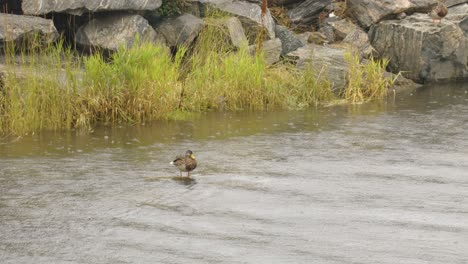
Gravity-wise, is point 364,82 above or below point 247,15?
below

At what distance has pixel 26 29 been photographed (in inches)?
563

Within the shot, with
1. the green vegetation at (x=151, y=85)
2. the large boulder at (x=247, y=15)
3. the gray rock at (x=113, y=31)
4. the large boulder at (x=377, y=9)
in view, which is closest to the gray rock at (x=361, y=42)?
the large boulder at (x=377, y=9)

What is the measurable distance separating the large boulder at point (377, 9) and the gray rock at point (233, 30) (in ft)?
12.9

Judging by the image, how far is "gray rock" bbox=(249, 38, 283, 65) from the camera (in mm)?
16875

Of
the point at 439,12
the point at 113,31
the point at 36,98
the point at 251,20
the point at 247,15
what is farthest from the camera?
the point at 439,12

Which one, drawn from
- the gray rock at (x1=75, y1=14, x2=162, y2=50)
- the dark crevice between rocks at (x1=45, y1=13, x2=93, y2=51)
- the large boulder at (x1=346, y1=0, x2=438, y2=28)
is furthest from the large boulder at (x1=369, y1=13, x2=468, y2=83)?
the dark crevice between rocks at (x1=45, y1=13, x2=93, y2=51)

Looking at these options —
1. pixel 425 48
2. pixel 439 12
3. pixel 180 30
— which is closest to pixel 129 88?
pixel 180 30

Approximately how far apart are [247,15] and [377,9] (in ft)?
11.5

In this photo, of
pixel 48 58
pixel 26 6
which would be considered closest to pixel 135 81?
pixel 48 58

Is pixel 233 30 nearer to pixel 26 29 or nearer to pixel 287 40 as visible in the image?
pixel 287 40

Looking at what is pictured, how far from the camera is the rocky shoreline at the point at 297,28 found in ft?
50.4

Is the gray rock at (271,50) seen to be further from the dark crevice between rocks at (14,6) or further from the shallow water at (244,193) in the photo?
the dark crevice between rocks at (14,6)

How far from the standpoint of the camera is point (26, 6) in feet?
49.9

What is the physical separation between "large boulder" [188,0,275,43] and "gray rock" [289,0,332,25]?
2823 mm
